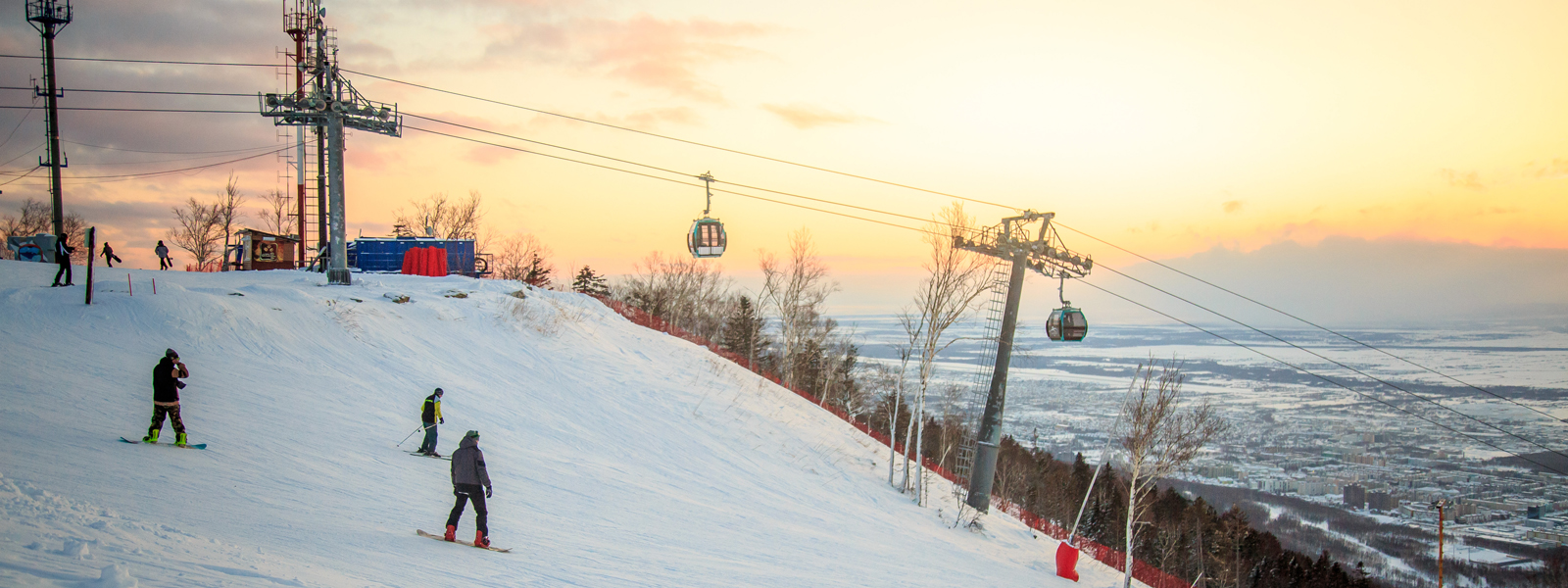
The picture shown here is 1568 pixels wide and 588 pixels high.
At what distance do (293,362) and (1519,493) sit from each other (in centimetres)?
12353

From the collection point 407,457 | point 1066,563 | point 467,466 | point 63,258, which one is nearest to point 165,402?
point 407,457

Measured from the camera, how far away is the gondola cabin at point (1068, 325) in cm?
2086

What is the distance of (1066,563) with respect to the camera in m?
19.7

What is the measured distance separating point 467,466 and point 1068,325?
1685 centimetres

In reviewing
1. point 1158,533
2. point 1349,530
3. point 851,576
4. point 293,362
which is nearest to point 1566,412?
point 1349,530

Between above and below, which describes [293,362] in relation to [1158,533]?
above

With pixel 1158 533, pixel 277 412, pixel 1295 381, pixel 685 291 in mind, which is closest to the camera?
pixel 277 412

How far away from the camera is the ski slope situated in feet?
27.8

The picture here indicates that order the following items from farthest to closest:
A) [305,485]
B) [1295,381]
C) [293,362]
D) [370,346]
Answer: [1295,381], [370,346], [293,362], [305,485]

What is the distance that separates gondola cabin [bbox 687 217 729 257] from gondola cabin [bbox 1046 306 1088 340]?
9.76 meters

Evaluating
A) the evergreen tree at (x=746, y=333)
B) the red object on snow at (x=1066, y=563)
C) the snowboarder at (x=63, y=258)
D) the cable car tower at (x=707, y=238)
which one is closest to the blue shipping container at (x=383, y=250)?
the snowboarder at (x=63, y=258)

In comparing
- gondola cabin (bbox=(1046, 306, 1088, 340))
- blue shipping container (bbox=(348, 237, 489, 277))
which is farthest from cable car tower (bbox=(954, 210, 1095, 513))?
blue shipping container (bbox=(348, 237, 489, 277))

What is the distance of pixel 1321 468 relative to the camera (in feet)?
333

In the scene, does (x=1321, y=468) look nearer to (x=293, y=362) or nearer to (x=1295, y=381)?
(x=1295, y=381)
